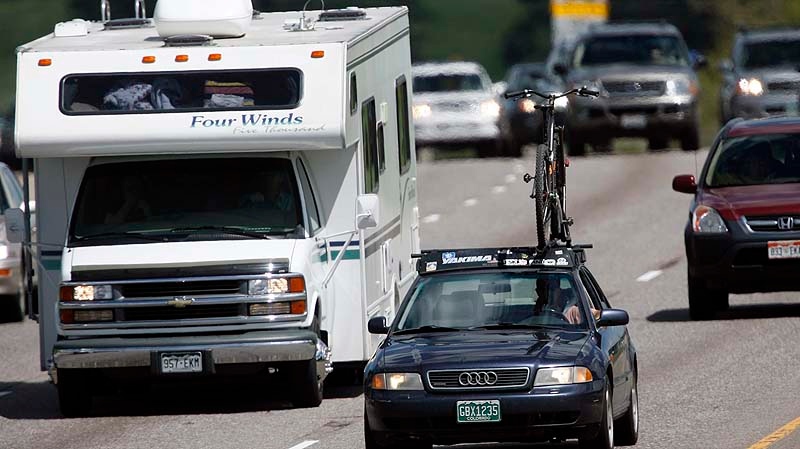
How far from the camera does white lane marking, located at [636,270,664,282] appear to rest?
25875mm

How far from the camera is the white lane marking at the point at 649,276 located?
25.9 m

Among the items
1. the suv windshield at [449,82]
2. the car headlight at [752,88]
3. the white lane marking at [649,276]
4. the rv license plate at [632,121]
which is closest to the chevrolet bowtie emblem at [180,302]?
the white lane marking at [649,276]

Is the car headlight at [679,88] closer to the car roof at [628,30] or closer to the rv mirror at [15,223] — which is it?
the car roof at [628,30]

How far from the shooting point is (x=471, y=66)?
45375mm

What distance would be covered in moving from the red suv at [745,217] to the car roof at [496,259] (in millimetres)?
6671

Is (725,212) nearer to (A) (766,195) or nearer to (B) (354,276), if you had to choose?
(A) (766,195)

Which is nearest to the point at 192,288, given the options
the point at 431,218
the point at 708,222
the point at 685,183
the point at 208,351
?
the point at 208,351

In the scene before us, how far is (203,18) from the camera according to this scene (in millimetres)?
17562

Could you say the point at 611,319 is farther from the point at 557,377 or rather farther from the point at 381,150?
the point at 381,150

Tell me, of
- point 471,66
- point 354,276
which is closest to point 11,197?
point 354,276

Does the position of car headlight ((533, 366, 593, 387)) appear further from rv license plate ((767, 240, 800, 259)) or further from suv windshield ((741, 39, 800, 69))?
suv windshield ((741, 39, 800, 69))

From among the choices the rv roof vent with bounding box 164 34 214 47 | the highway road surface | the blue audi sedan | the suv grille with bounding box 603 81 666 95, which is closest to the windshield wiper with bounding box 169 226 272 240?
the highway road surface

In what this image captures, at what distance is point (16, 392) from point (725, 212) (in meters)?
6.96

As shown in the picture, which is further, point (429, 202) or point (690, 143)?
point (690, 143)
